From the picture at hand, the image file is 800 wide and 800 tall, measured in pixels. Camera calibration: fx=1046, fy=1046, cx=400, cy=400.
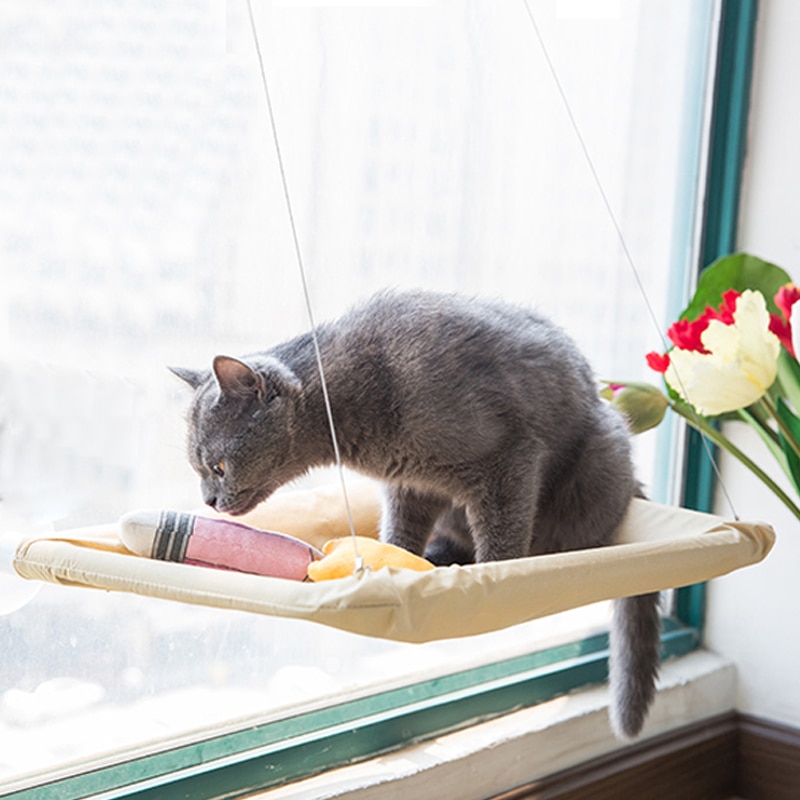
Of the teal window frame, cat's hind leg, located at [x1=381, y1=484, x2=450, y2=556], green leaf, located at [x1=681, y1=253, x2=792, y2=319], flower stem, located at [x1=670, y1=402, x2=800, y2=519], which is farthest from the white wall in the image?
cat's hind leg, located at [x1=381, y1=484, x2=450, y2=556]

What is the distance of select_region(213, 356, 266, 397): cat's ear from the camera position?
3.72 feet

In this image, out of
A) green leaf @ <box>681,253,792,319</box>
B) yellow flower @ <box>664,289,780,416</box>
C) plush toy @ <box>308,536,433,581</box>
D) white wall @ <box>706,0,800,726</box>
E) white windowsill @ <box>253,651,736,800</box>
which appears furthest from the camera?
white wall @ <box>706,0,800,726</box>

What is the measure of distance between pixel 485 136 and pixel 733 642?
3.71 feet

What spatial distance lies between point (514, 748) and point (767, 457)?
769 millimetres

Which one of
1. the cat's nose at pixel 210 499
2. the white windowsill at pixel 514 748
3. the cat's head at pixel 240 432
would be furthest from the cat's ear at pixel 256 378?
the white windowsill at pixel 514 748

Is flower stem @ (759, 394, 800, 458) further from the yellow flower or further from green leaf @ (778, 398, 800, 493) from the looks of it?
the yellow flower

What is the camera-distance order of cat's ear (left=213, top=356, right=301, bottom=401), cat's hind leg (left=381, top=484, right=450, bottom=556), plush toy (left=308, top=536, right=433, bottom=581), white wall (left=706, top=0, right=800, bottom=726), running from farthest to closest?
1. white wall (left=706, top=0, right=800, bottom=726)
2. cat's hind leg (left=381, top=484, right=450, bottom=556)
3. cat's ear (left=213, top=356, right=301, bottom=401)
4. plush toy (left=308, top=536, right=433, bottom=581)

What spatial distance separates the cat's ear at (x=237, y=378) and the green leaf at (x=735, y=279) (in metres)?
0.83

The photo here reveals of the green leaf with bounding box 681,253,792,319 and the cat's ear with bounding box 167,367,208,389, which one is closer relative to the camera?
the cat's ear with bounding box 167,367,208,389

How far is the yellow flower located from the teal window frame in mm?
684

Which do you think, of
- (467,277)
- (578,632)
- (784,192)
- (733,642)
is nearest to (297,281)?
(467,277)

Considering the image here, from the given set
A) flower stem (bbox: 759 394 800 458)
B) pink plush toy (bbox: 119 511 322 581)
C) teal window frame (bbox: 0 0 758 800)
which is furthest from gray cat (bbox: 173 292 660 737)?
teal window frame (bbox: 0 0 758 800)

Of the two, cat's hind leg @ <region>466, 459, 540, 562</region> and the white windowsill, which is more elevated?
cat's hind leg @ <region>466, 459, 540, 562</region>

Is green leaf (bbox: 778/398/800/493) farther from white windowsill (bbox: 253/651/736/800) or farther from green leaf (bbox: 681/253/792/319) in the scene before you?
white windowsill (bbox: 253/651/736/800)
